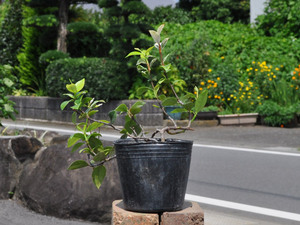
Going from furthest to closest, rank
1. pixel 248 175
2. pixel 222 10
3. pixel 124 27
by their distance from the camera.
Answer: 1. pixel 222 10
2. pixel 124 27
3. pixel 248 175

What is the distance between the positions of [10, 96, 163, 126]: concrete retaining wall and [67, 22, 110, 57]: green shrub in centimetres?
202

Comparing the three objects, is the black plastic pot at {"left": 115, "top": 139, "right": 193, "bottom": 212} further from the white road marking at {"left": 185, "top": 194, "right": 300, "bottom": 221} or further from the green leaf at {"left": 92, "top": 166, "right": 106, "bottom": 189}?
the white road marking at {"left": 185, "top": 194, "right": 300, "bottom": 221}

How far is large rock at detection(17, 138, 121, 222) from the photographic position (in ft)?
15.3

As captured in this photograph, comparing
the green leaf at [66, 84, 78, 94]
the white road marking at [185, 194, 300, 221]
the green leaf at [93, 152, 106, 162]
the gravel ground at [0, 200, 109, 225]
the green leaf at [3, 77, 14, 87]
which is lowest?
the gravel ground at [0, 200, 109, 225]

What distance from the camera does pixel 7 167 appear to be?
208 inches

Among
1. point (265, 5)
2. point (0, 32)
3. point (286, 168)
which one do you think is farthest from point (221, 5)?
point (286, 168)

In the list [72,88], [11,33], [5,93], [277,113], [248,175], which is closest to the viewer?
[72,88]

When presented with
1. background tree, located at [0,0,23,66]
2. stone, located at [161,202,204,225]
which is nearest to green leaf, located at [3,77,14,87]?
stone, located at [161,202,204,225]

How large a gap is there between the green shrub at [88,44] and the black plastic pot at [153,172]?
11.3 metres

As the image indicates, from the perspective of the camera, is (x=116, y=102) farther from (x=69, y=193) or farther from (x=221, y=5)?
(x=221, y=5)

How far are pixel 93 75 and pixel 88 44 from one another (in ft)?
9.32

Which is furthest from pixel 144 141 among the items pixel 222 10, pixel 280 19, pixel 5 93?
pixel 222 10

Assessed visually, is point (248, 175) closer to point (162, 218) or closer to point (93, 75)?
point (162, 218)

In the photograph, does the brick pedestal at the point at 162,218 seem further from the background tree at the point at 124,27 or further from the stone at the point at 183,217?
the background tree at the point at 124,27
